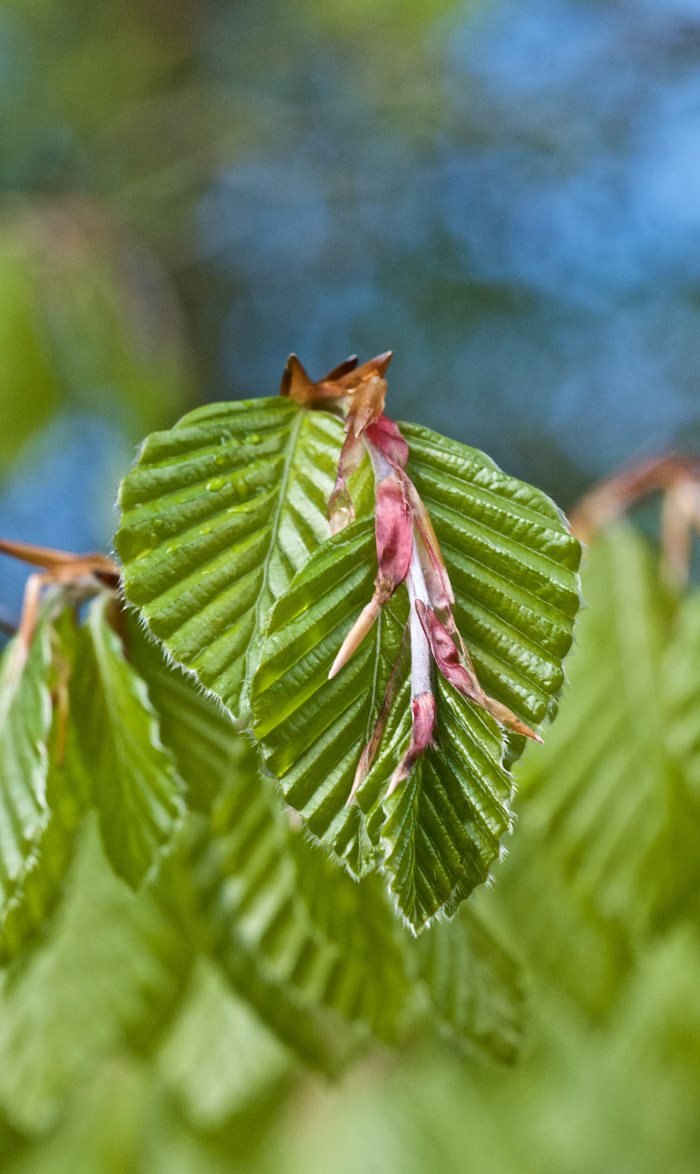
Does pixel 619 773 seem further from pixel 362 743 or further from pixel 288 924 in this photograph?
pixel 362 743

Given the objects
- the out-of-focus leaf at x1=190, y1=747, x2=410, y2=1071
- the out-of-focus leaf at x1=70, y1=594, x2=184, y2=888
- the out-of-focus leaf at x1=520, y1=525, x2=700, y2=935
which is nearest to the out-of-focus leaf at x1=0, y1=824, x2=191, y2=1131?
the out-of-focus leaf at x1=190, y1=747, x2=410, y2=1071

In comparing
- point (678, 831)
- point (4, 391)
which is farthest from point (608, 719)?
point (4, 391)

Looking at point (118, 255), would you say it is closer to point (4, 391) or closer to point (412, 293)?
point (4, 391)

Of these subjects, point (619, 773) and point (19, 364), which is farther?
point (19, 364)

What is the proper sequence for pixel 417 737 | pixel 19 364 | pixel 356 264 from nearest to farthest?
pixel 417 737, pixel 19 364, pixel 356 264

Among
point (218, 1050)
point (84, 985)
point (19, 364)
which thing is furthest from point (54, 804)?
point (19, 364)

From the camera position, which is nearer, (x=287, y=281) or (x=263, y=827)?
(x=263, y=827)

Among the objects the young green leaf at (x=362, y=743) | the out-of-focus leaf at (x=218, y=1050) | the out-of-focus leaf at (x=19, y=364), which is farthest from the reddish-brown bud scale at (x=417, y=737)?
the out-of-focus leaf at (x=19, y=364)

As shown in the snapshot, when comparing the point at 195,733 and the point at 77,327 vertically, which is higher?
the point at 77,327
